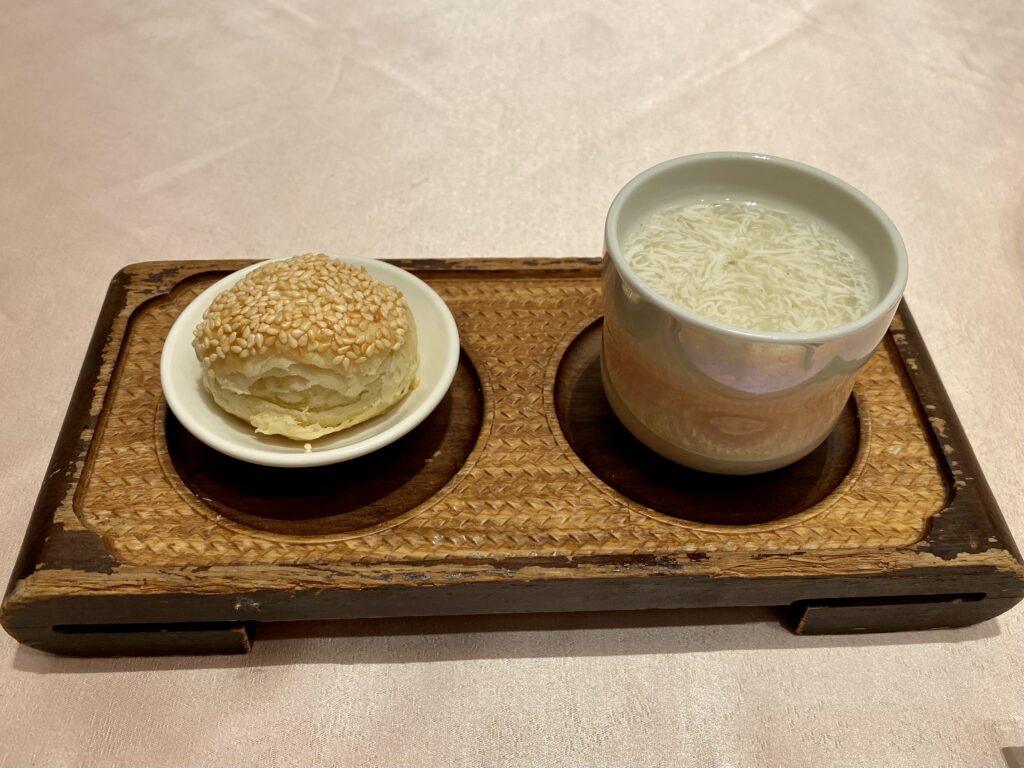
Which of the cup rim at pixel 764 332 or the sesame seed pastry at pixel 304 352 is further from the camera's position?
the sesame seed pastry at pixel 304 352

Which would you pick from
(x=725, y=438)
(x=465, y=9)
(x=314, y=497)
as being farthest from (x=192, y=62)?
(x=725, y=438)

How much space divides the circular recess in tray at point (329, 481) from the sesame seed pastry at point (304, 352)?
69mm

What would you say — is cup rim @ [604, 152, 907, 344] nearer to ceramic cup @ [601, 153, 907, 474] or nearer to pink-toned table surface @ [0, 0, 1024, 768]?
ceramic cup @ [601, 153, 907, 474]

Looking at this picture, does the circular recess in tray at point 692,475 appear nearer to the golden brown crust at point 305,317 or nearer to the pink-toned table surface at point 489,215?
the pink-toned table surface at point 489,215

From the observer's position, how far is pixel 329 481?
1229 mm

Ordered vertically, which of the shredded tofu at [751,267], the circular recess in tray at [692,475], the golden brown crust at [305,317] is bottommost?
the circular recess in tray at [692,475]

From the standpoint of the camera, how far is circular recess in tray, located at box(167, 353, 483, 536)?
1.17 meters

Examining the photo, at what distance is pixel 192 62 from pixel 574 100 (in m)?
1.17

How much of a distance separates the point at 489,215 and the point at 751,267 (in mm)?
1062

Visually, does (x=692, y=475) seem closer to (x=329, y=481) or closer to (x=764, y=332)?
(x=764, y=332)

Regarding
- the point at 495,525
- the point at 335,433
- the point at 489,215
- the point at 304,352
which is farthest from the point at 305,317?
the point at 489,215

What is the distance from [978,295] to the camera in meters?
1.92

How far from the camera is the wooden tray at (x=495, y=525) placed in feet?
3.51

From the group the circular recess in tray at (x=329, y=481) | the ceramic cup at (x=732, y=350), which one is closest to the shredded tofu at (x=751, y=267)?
the ceramic cup at (x=732, y=350)
